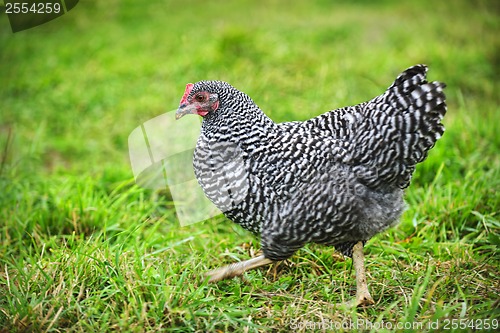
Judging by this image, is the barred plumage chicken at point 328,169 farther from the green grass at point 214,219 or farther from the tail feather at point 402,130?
the green grass at point 214,219

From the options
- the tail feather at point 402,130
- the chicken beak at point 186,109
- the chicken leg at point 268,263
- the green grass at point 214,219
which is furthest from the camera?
the chicken beak at point 186,109

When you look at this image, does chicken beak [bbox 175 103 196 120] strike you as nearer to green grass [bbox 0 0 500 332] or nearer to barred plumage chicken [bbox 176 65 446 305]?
barred plumage chicken [bbox 176 65 446 305]

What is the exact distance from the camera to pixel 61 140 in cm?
605

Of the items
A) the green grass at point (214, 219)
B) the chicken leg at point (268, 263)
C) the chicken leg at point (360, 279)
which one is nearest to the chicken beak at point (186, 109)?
the green grass at point (214, 219)

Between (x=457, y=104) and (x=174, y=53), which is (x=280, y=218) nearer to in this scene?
(x=457, y=104)

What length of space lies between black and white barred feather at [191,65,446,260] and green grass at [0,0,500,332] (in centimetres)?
44

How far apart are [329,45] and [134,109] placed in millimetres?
3393

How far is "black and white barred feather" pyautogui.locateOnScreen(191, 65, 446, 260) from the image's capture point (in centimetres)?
312

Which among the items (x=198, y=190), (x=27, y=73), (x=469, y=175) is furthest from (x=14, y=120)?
(x=469, y=175)

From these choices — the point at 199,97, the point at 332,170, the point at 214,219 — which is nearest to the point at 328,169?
the point at 332,170

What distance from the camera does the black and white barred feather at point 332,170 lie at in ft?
10.2

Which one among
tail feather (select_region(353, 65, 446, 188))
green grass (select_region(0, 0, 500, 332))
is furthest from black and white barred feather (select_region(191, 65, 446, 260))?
green grass (select_region(0, 0, 500, 332))

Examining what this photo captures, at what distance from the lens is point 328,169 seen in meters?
3.16

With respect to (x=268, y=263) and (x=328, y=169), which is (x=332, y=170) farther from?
(x=268, y=263)
